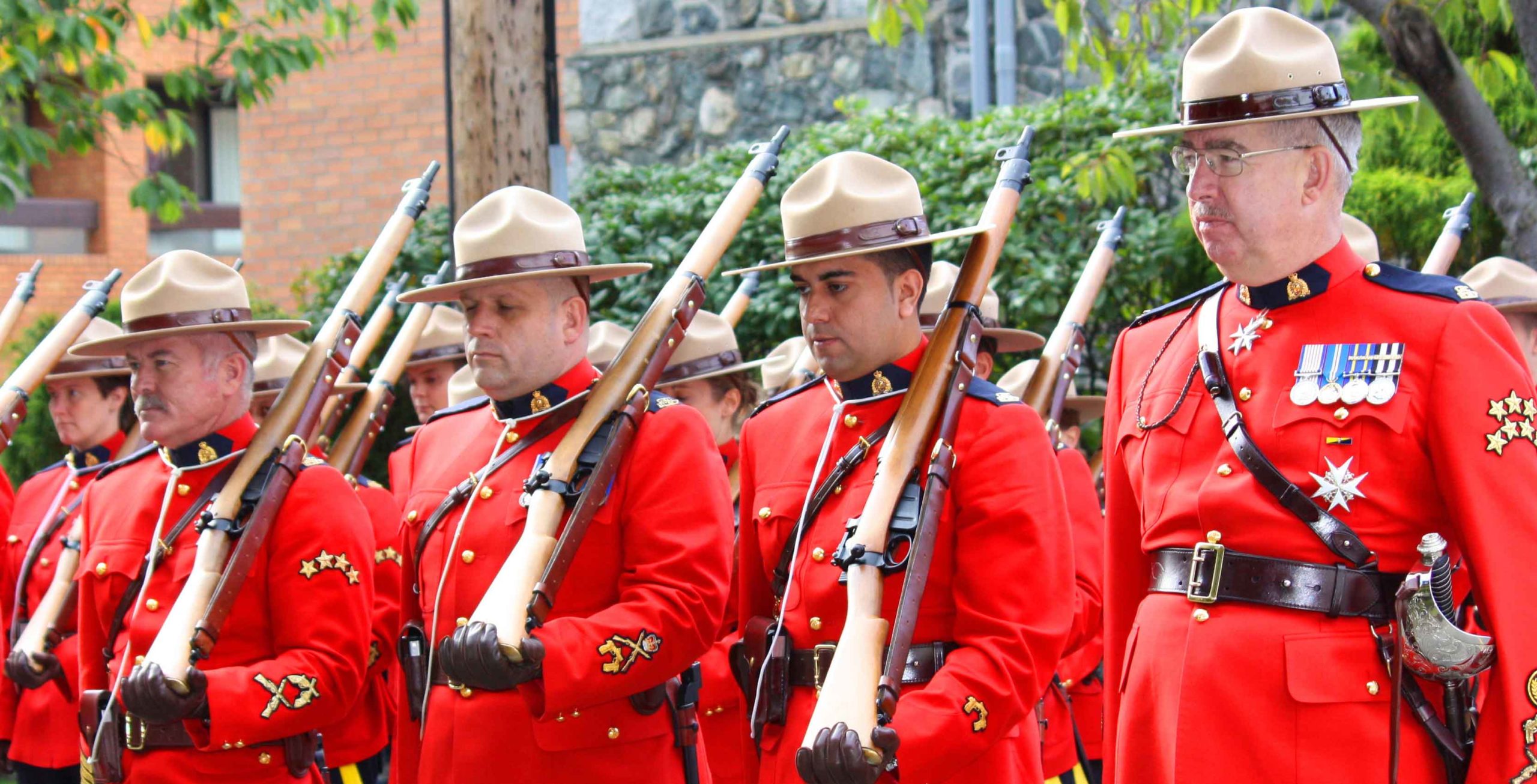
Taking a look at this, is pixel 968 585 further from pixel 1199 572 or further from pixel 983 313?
pixel 983 313

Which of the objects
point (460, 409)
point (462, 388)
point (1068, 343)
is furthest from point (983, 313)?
point (460, 409)

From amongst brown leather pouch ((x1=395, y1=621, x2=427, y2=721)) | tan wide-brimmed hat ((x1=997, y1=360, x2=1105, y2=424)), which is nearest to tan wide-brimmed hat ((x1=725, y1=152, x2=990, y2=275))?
brown leather pouch ((x1=395, y1=621, x2=427, y2=721))

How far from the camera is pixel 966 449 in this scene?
3.63 metres

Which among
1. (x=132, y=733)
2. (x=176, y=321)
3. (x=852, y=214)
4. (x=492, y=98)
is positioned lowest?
(x=132, y=733)

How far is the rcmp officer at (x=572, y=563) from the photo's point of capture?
391cm

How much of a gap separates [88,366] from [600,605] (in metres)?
4.48

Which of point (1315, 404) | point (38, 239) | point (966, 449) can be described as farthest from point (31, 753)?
point (38, 239)

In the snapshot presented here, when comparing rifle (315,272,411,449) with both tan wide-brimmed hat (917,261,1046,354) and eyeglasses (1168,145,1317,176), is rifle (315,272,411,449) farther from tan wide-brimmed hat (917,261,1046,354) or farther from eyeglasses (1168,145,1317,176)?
eyeglasses (1168,145,1317,176)

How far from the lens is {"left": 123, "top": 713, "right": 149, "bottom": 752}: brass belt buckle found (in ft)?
14.4

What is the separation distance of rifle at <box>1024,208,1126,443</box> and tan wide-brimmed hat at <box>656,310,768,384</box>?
1090mm

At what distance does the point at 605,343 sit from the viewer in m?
6.73

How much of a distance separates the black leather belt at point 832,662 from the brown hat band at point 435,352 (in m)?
4.05

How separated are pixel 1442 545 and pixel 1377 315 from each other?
44 cm

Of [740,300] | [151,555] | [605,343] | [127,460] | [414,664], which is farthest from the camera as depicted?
[740,300]
